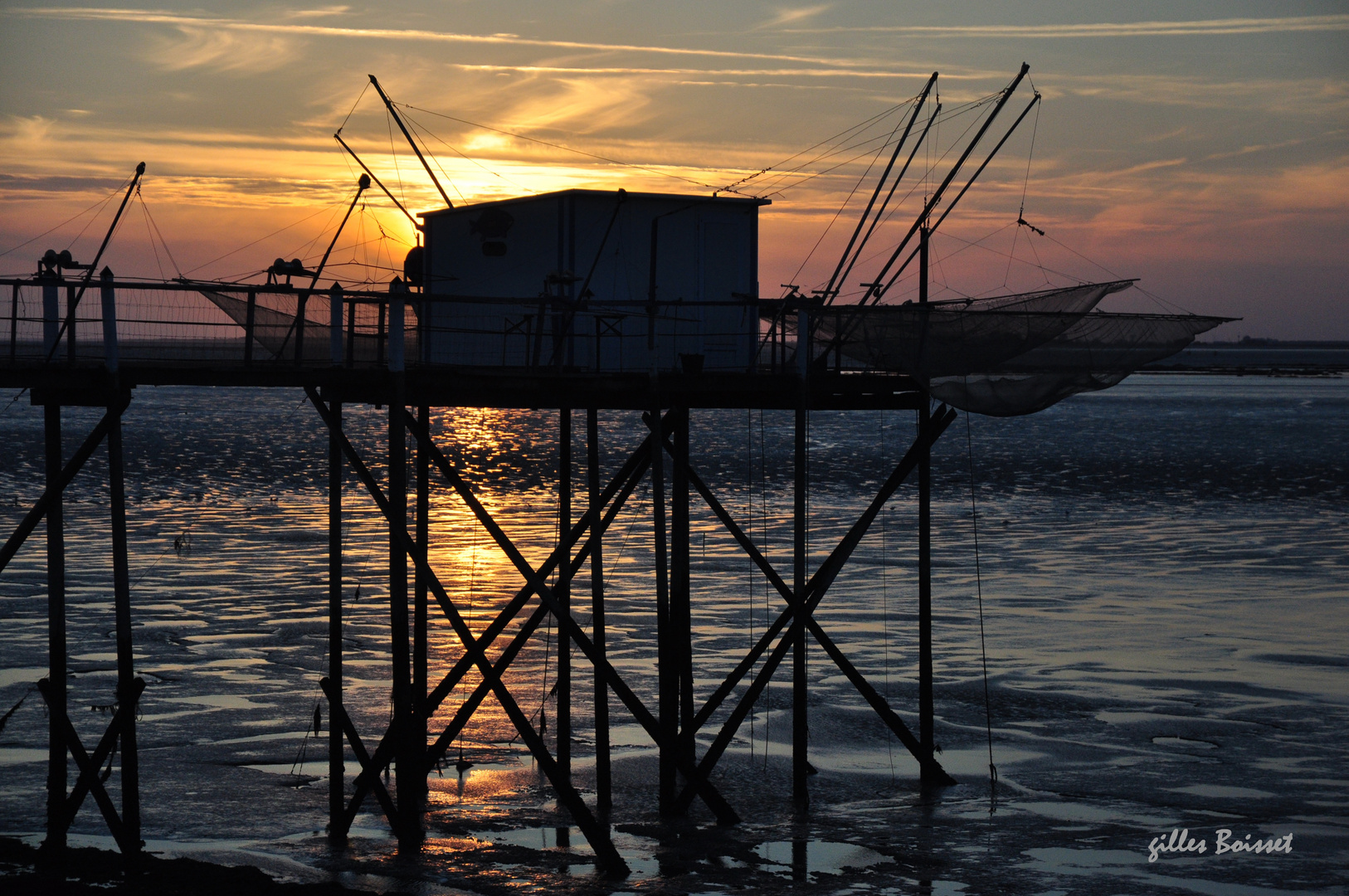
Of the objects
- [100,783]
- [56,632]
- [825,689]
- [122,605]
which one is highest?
[122,605]

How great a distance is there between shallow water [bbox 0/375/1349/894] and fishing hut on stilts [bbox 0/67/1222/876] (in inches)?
25.6

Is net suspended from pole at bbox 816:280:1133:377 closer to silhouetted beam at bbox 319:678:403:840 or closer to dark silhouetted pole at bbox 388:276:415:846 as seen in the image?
dark silhouetted pole at bbox 388:276:415:846

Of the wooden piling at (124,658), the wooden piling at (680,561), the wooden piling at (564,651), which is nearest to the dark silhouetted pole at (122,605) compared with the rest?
the wooden piling at (124,658)

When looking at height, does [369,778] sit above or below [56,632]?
below

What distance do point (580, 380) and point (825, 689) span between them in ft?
27.8

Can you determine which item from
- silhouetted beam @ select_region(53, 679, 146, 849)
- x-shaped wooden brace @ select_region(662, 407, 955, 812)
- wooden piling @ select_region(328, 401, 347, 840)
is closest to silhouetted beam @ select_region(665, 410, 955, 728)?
x-shaped wooden brace @ select_region(662, 407, 955, 812)

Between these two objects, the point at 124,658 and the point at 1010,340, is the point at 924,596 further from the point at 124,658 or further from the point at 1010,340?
the point at 124,658

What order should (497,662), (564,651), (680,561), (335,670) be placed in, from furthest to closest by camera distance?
(564,651)
(497,662)
(680,561)
(335,670)

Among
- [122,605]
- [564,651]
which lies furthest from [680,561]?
[122,605]

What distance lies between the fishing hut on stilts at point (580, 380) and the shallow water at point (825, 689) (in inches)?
25.6

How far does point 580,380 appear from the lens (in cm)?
1598

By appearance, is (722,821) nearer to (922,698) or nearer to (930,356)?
(922,698)

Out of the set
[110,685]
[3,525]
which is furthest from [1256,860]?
[3,525]

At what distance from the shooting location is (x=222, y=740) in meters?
18.6
